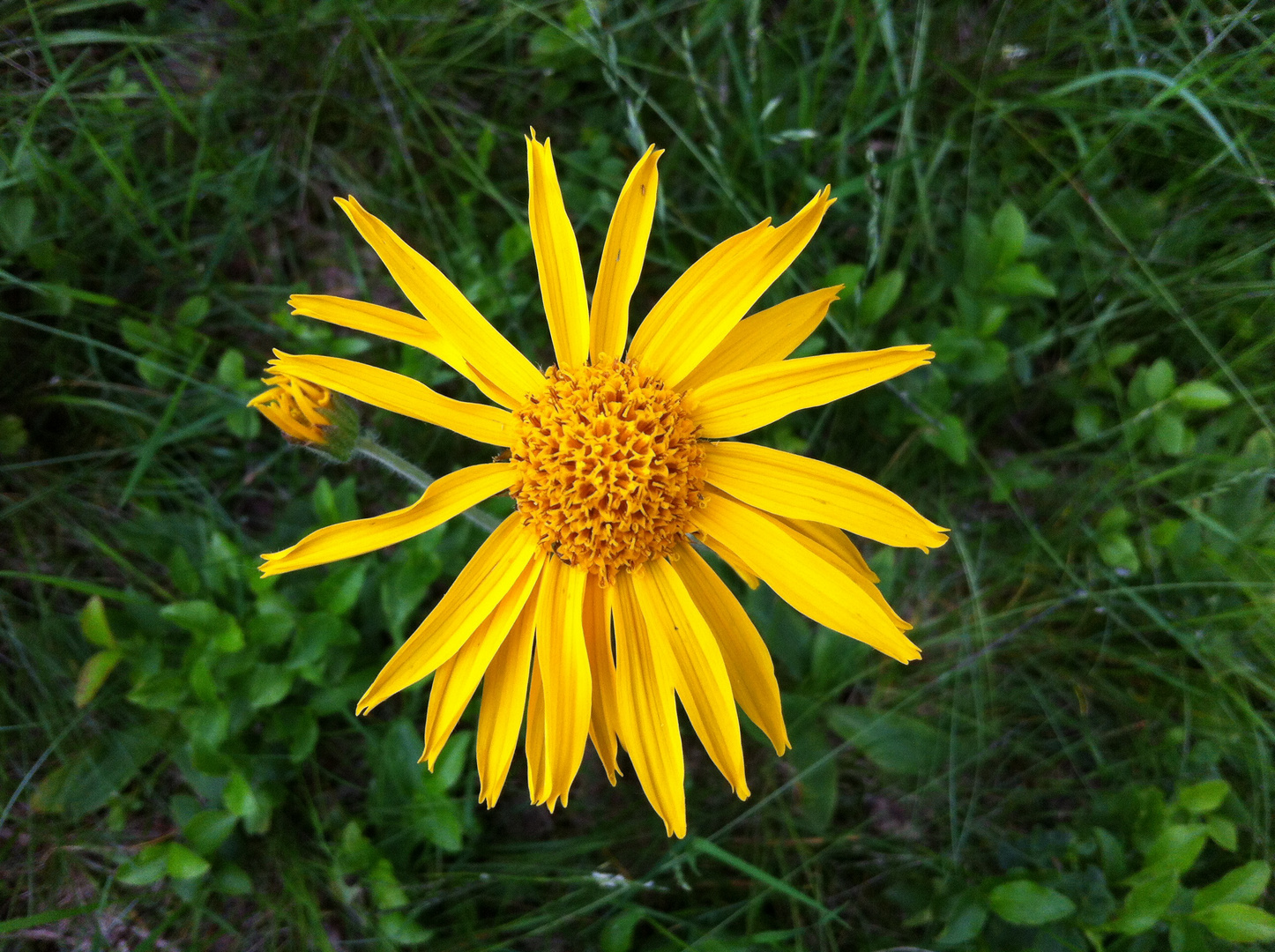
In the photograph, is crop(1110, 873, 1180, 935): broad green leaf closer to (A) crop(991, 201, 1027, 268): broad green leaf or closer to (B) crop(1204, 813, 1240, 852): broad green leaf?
(B) crop(1204, 813, 1240, 852): broad green leaf

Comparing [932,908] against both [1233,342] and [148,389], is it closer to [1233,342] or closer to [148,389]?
[1233,342]

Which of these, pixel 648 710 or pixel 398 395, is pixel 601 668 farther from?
pixel 398 395

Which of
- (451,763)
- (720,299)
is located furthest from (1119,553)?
(451,763)

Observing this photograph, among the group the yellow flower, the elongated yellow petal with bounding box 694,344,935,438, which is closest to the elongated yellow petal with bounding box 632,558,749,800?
the yellow flower

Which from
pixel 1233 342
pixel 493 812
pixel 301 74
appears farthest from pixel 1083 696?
pixel 301 74

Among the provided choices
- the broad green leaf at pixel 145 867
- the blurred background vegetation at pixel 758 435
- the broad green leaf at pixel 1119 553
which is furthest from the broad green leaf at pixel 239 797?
the broad green leaf at pixel 1119 553

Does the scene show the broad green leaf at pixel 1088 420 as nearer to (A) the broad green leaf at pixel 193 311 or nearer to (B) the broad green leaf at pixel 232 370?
(B) the broad green leaf at pixel 232 370
